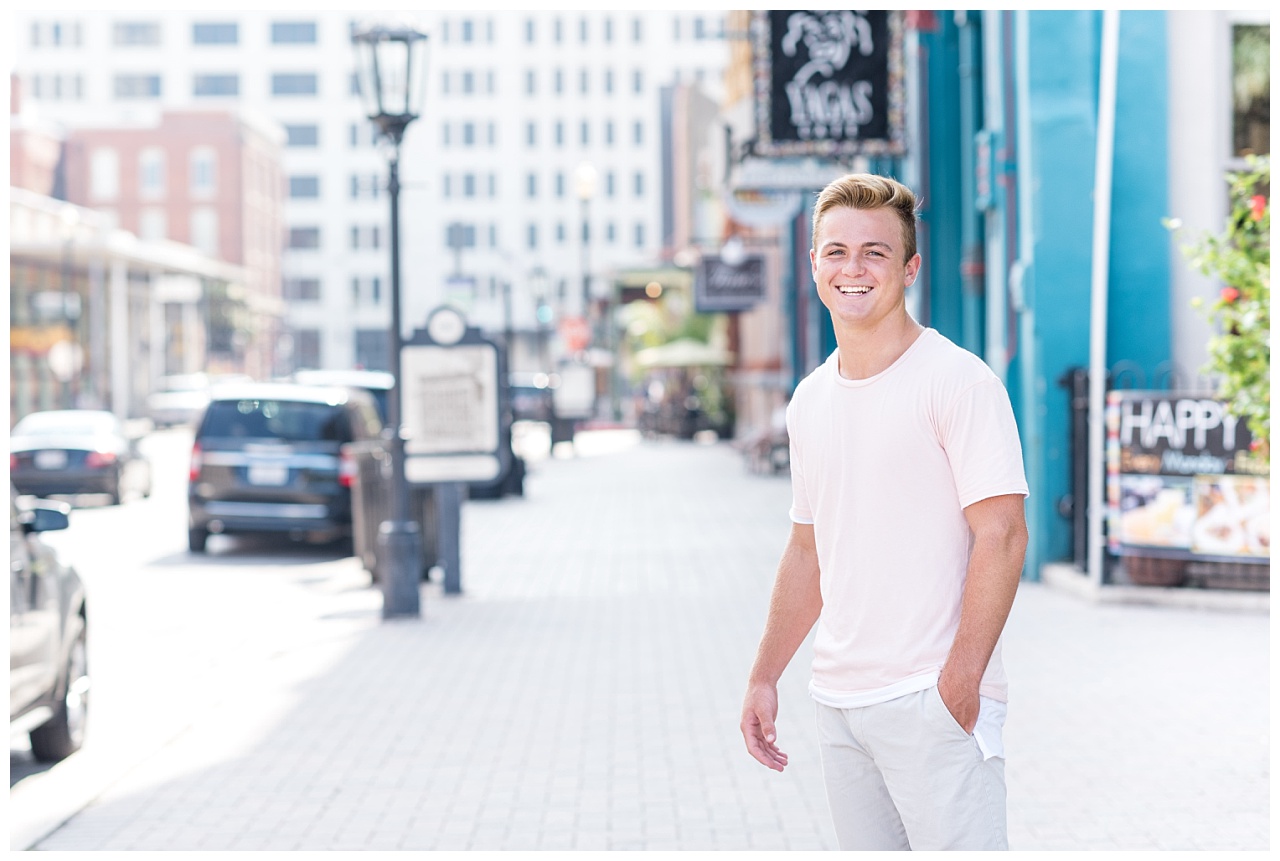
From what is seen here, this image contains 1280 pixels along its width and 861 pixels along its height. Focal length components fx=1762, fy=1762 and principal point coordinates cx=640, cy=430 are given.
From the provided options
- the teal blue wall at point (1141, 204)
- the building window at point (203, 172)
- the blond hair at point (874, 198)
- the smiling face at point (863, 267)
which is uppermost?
the building window at point (203, 172)

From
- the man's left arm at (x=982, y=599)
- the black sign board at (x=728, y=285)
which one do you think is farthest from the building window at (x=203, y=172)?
the man's left arm at (x=982, y=599)

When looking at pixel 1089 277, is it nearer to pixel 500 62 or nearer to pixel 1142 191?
pixel 1142 191

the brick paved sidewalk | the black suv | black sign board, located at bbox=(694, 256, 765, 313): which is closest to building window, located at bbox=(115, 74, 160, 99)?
black sign board, located at bbox=(694, 256, 765, 313)

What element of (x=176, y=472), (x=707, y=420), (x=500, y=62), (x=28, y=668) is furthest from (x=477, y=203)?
(x=28, y=668)

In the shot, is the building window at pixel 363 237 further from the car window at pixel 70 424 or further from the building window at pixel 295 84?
the car window at pixel 70 424

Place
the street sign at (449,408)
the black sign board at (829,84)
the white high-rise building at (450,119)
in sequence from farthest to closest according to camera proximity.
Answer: the white high-rise building at (450,119) < the black sign board at (829,84) < the street sign at (449,408)

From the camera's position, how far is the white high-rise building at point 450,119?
336 ft

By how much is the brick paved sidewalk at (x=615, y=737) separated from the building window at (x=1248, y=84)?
3558 millimetres

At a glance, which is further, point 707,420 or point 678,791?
point 707,420

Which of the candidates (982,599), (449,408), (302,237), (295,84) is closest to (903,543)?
(982,599)

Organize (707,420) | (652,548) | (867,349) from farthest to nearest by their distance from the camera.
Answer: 1. (707,420)
2. (652,548)
3. (867,349)

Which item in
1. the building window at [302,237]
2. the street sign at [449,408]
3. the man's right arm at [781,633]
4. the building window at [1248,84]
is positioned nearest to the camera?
the man's right arm at [781,633]

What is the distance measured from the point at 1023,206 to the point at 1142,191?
3.04ft

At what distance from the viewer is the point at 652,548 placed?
1684 centimetres
